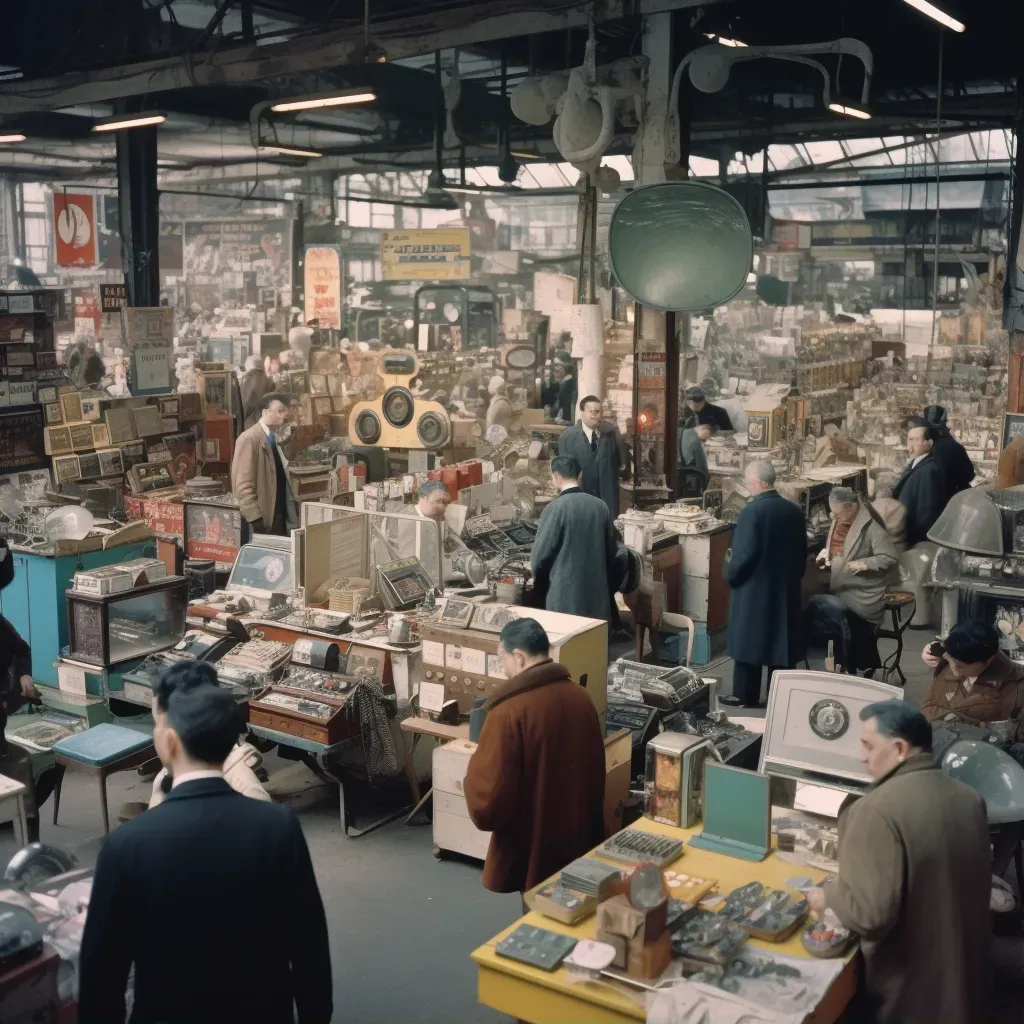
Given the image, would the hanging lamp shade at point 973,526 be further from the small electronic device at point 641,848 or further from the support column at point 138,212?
the support column at point 138,212

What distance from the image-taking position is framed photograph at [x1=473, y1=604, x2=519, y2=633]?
6156 millimetres

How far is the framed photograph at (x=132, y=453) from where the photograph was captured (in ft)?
37.7

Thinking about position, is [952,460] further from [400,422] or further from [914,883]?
[914,883]

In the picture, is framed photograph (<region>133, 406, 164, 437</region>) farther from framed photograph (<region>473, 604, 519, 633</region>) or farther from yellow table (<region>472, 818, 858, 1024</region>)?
yellow table (<region>472, 818, 858, 1024</region>)

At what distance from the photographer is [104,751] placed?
19.2ft

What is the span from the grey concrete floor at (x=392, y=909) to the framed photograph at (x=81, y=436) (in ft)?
14.4

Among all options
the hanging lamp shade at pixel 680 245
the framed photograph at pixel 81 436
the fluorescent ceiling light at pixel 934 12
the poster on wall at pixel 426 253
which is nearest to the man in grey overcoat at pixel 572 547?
the hanging lamp shade at pixel 680 245

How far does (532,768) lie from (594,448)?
5.88 metres

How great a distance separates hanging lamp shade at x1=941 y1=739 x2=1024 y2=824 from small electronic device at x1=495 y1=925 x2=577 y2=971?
179cm

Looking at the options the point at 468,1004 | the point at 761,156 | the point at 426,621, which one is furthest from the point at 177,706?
the point at 761,156

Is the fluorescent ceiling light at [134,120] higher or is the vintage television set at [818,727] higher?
the fluorescent ceiling light at [134,120]

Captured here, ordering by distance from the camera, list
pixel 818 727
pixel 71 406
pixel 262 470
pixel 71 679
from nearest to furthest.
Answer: pixel 818 727 → pixel 71 679 → pixel 262 470 → pixel 71 406

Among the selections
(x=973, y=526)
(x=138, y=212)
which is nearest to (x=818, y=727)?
(x=973, y=526)

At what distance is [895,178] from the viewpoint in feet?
48.6
